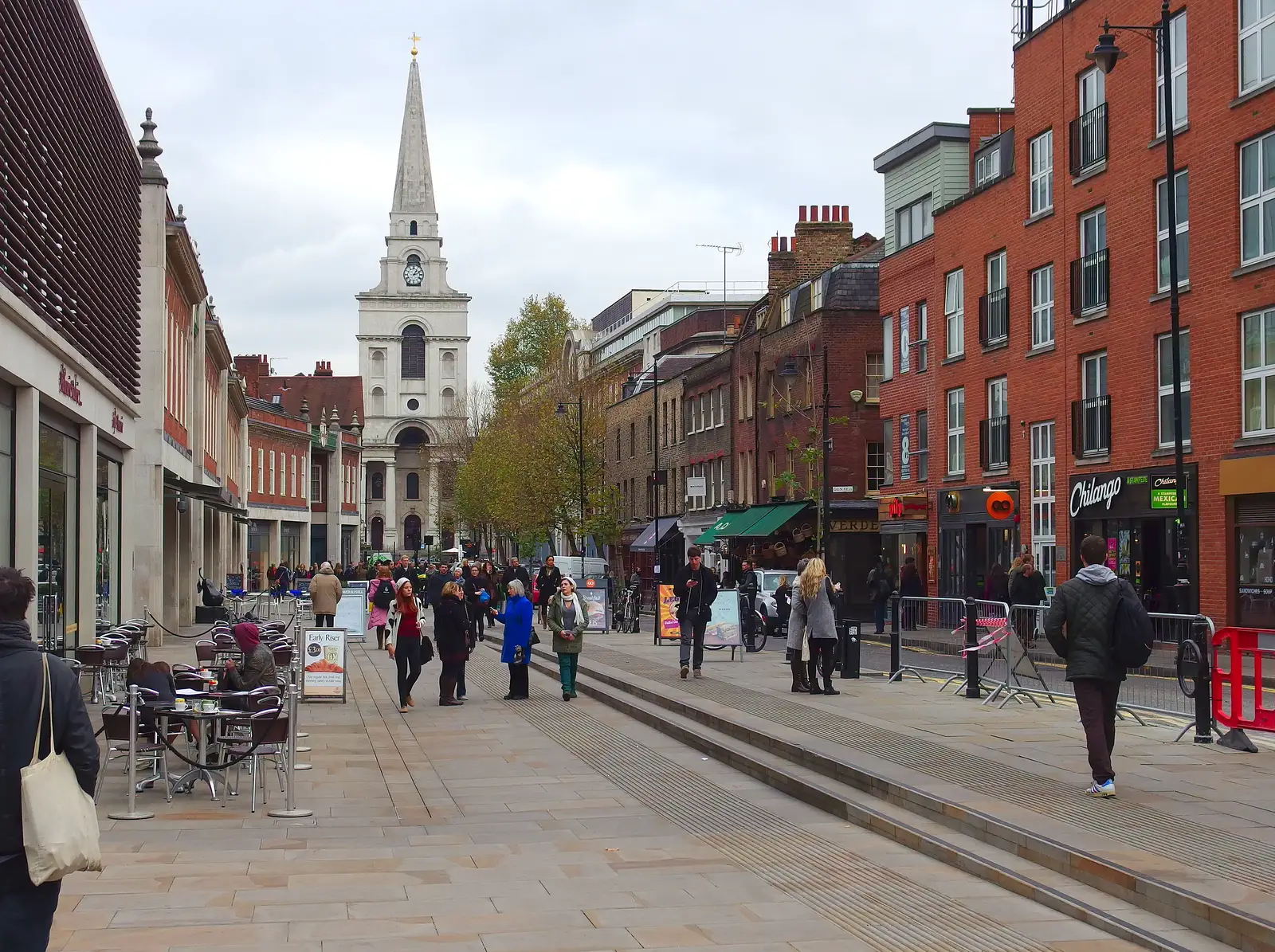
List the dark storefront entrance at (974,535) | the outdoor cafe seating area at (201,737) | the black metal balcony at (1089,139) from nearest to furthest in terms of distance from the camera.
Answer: the outdoor cafe seating area at (201,737), the black metal balcony at (1089,139), the dark storefront entrance at (974,535)

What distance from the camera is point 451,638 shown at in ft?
65.3

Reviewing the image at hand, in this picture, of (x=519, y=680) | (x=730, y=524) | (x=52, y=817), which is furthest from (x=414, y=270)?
(x=52, y=817)

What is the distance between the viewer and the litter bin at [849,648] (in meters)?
21.0

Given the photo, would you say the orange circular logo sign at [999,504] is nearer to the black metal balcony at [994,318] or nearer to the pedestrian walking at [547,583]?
the black metal balcony at [994,318]

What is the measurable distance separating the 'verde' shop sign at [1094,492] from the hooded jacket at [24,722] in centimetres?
2646

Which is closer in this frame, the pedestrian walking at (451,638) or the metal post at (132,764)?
the metal post at (132,764)

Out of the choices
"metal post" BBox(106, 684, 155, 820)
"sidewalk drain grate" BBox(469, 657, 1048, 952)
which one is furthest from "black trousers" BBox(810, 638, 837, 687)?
"metal post" BBox(106, 684, 155, 820)

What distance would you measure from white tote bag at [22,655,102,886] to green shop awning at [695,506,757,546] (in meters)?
44.9

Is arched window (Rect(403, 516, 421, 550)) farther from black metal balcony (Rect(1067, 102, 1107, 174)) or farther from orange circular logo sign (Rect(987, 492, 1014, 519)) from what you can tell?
black metal balcony (Rect(1067, 102, 1107, 174))

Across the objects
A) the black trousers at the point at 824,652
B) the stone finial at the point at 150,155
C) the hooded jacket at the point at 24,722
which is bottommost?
the black trousers at the point at 824,652

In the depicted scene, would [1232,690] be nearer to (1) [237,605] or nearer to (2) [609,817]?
(2) [609,817]

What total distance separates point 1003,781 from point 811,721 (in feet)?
14.4

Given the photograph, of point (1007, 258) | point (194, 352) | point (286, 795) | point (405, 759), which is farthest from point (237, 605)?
point (286, 795)

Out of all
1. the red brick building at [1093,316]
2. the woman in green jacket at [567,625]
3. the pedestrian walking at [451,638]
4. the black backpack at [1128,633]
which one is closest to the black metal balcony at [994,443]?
the red brick building at [1093,316]
